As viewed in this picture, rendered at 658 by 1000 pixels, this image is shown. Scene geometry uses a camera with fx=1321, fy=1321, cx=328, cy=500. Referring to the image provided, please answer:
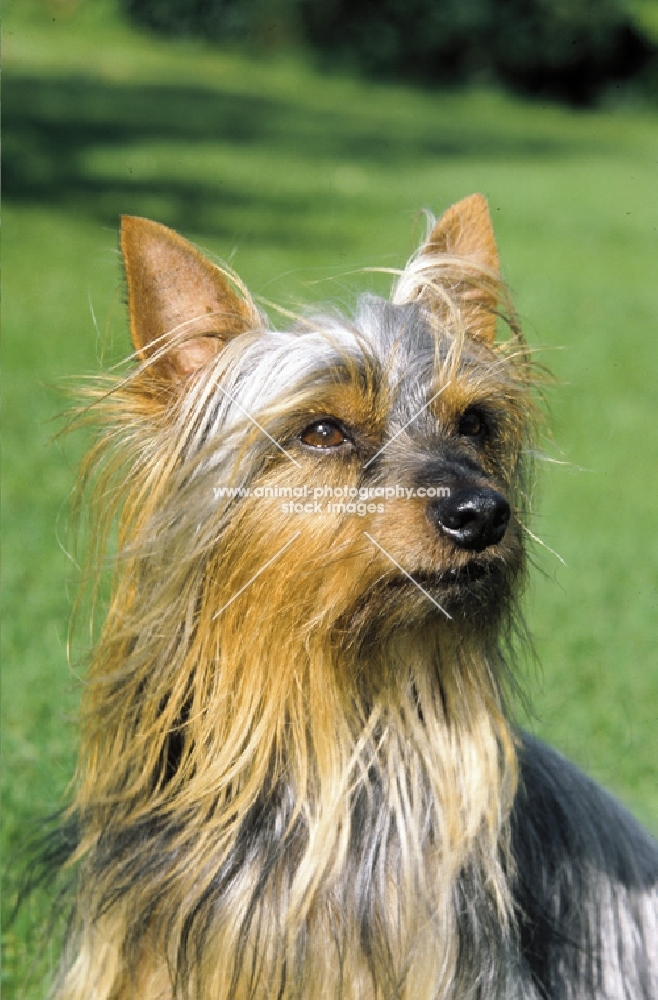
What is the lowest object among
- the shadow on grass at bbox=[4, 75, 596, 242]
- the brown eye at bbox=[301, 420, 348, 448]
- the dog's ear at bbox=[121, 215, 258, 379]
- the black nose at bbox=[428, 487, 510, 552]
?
the shadow on grass at bbox=[4, 75, 596, 242]

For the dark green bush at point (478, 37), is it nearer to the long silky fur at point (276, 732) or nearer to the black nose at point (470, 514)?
the long silky fur at point (276, 732)

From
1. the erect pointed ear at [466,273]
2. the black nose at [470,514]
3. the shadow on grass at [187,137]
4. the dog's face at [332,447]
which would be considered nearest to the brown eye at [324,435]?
the dog's face at [332,447]

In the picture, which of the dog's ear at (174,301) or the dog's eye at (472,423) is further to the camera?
the dog's eye at (472,423)

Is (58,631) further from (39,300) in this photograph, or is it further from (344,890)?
(39,300)

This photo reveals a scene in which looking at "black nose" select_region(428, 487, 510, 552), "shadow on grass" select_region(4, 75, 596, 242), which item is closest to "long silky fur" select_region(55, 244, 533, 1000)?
"black nose" select_region(428, 487, 510, 552)

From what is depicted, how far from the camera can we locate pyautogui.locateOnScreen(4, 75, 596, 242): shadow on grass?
13781 millimetres

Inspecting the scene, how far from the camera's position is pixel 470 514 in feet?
7.45

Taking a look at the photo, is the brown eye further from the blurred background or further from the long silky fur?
the blurred background

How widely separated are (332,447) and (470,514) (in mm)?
302

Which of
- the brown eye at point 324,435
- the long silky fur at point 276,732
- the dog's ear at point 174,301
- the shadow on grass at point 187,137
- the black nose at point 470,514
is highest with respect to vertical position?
the dog's ear at point 174,301

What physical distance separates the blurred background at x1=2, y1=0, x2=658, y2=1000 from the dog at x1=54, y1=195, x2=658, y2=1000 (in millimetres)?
195

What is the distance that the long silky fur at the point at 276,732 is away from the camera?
245 centimetres

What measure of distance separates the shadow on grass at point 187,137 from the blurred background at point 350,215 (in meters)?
0.06

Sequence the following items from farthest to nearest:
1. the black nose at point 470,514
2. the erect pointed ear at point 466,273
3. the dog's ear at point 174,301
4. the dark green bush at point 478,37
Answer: the dark green bush at point 478,37
the erect pointed ear at point 466,273
the dog's ear at point 174,301
the black nose at point 470,514
